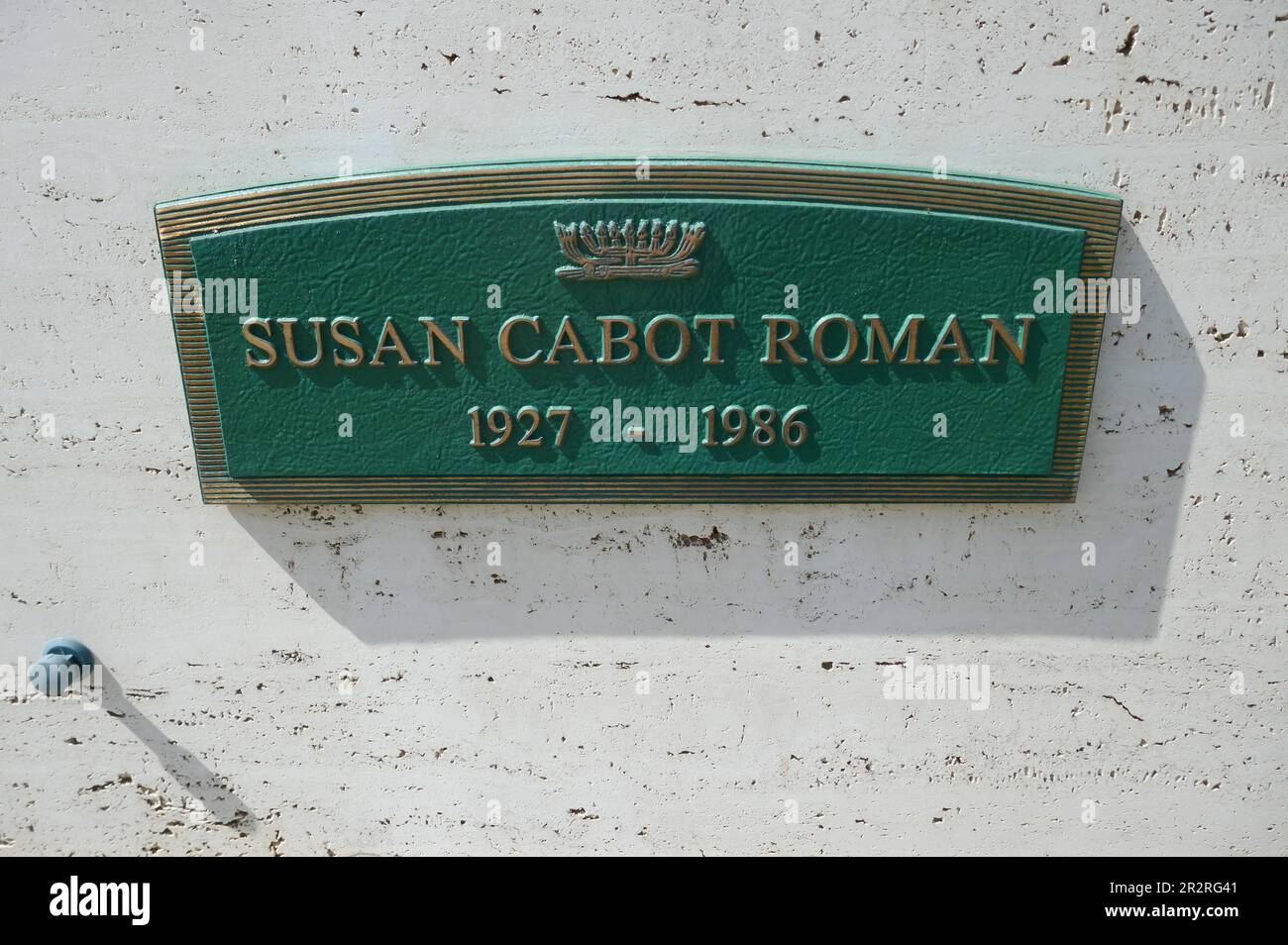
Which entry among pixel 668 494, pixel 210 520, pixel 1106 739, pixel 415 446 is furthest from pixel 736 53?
pixel 1106 739

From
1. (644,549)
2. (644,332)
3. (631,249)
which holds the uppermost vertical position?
(631,249)

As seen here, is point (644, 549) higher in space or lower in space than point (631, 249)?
lower

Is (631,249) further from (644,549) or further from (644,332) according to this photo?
(644,549)

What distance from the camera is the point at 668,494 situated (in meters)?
2.79

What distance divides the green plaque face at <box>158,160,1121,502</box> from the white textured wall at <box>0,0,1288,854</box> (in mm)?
173

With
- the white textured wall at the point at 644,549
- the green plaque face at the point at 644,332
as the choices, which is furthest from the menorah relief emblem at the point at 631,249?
the white textured wall at the point at 644,549

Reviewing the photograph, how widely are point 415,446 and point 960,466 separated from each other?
5.47 feet

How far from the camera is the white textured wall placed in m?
2.72

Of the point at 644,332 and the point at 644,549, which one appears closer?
the point at 644,332

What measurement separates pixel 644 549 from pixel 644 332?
70cm

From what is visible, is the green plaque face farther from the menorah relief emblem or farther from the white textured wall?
the white textured wall

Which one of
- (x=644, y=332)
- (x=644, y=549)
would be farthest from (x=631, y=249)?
(x=644, y=549)

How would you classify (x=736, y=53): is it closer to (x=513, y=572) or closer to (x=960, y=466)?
(x=960, y=466)

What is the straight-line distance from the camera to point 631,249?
2629 millimetres
